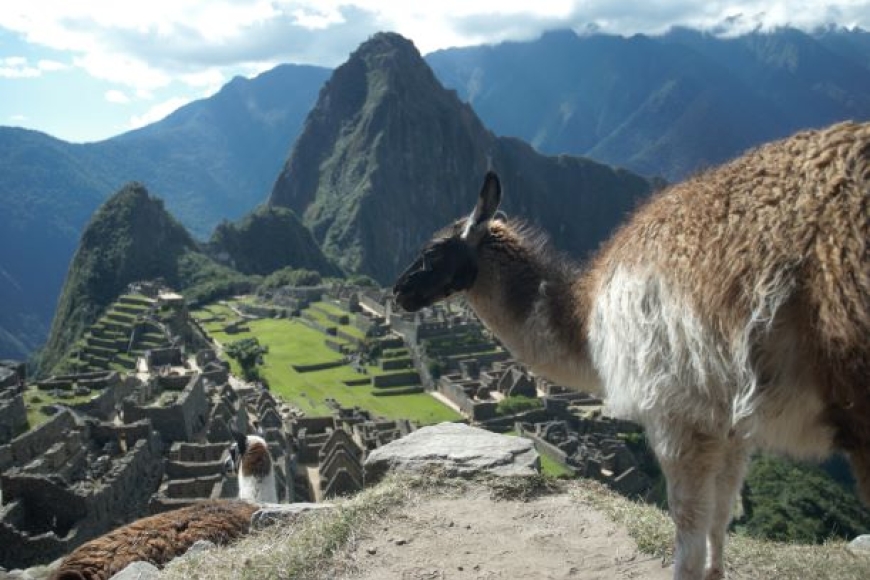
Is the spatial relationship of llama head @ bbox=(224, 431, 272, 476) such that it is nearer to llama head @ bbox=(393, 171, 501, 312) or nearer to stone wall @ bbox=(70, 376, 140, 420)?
llama head @ bbox=(393, 171, 501, 312)

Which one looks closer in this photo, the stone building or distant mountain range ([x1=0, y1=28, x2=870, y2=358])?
the stone building

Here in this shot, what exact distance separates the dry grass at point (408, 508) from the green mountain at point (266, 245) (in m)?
66.2

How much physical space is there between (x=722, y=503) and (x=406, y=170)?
97.4m

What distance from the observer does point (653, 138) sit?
352ft

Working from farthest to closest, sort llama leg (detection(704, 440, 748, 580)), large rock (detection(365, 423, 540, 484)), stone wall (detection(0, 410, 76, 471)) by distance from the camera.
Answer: stone wall (detection(0, 410, 76, 471)), large rock (detection(365, 423, 540, 484)), llama leg (detection(704, 440, 748, 580))

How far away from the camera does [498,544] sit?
3.58 meters

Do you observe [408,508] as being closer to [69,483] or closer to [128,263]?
[69,483]

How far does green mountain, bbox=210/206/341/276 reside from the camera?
70.0 m

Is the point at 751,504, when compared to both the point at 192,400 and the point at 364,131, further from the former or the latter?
the point at 364,131

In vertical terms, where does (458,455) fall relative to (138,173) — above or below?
below

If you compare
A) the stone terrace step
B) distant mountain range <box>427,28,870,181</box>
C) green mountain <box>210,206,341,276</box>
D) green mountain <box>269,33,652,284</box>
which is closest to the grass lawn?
the stone terrace step

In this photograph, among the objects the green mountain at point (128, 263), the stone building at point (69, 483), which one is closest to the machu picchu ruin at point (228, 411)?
the stone building at point (69, 483)

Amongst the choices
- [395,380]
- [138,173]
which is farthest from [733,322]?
[138,173]

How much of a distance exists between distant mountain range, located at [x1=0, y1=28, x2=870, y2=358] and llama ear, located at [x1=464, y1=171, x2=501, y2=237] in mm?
72946
